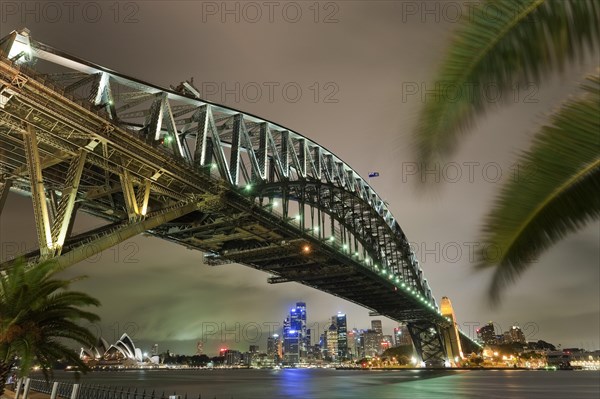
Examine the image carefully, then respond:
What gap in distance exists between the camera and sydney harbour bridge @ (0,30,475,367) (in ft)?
75.6

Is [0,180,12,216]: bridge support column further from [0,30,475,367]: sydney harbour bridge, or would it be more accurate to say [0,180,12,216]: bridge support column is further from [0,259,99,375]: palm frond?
[0,259,99,375]: palm frond

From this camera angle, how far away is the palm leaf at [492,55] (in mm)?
3492

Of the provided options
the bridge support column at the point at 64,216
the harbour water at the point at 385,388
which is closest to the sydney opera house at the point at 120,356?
the harbour water at the point at 385,388

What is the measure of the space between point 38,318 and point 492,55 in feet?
55.6

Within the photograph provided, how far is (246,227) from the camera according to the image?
4659 cm

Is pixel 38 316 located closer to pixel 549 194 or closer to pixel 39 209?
pixel 39 209

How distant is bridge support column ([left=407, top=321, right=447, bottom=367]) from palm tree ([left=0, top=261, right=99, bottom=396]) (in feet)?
353

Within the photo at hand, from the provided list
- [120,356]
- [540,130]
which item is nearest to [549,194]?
[540,130]

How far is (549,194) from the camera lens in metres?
3.52

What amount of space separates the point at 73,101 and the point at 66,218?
20.1 feet

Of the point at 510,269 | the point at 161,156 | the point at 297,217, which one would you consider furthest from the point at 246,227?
the point at 510,269

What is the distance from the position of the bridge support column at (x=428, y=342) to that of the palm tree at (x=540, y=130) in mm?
117537

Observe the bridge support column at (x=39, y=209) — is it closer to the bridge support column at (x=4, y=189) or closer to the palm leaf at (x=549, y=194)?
the bridge support column at (x=4, y=189)

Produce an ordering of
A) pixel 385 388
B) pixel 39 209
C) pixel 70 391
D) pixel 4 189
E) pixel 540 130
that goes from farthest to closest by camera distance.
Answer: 1. pixel 385 388
2. pixel 70 391
3. pixel 4 189
4. pixel 39 209
5. pixel 540 130
